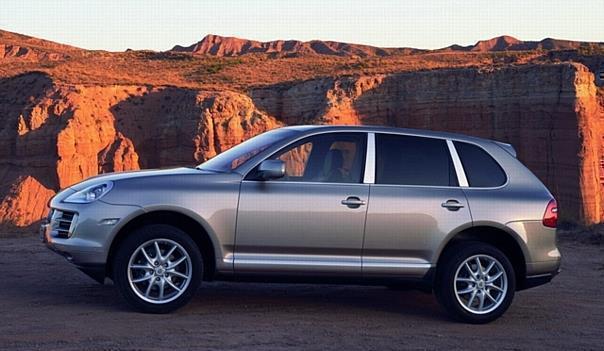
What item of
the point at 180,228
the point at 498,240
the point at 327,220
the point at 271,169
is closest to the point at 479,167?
the point at 498,240

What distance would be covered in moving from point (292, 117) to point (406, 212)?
95.8ft

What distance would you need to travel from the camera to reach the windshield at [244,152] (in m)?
8.71

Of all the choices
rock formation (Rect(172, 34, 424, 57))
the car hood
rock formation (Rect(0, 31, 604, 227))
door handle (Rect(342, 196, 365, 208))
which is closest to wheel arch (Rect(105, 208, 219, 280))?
the car hood

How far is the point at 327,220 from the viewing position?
8.50 metres

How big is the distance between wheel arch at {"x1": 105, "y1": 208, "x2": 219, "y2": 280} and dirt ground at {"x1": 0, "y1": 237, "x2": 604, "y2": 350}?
41cm

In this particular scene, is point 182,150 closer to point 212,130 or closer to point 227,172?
point 212,130

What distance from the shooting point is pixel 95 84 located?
38344 millimetres

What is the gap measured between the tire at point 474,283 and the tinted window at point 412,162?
64cm

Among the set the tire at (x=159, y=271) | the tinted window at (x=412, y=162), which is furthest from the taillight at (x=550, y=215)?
the tire at (x=159, y=271)

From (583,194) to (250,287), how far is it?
27283 millimetres

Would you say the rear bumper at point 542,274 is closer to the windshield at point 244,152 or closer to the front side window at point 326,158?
the front side window at point 326,158

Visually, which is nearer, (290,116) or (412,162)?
(412,162)

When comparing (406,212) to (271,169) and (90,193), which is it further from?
(90,193)

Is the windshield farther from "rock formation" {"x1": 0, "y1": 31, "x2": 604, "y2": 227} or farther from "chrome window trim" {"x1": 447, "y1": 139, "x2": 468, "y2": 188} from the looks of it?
"rock formation" {"x1": 0, "y1": 31, "x2": 604, "y2": 227}
